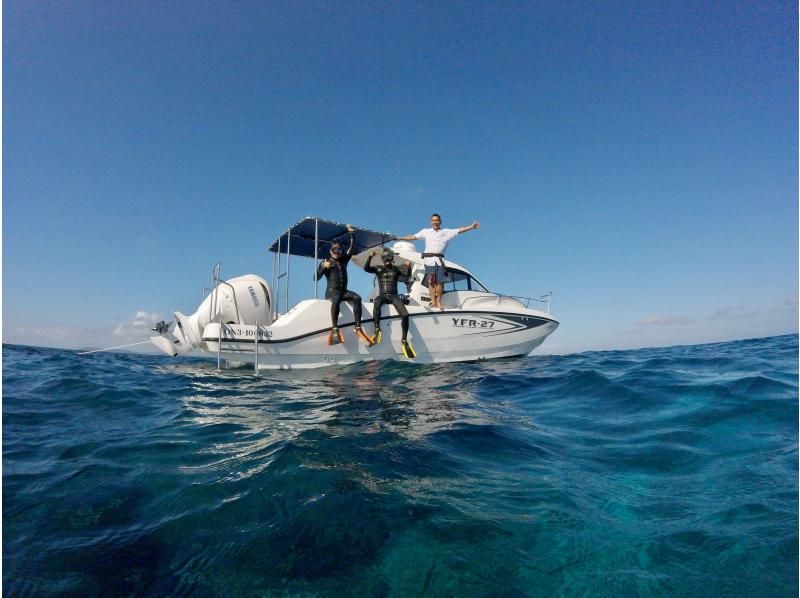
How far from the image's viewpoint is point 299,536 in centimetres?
231

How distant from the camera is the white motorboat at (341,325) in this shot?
9.30 metres

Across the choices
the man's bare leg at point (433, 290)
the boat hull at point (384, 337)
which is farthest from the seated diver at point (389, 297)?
the man's bare leg at point (433, 290)

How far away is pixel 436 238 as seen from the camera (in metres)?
10.5

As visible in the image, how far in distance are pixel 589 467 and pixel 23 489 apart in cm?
468

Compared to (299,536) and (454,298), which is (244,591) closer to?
(299,536)

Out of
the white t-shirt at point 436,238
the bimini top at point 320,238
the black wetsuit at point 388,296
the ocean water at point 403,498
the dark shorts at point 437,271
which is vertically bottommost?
the ocean water at point 403,498

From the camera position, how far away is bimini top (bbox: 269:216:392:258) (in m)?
11.0

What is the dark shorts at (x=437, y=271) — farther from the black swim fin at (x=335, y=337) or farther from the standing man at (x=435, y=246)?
the black swim fin at (x=335, y=337)

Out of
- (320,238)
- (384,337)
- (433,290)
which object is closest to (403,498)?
(384,337)

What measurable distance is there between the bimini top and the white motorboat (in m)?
0.03

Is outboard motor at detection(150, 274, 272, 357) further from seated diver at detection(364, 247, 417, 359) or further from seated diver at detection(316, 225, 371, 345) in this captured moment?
seated diver at detection(364, 247, 417, 359)

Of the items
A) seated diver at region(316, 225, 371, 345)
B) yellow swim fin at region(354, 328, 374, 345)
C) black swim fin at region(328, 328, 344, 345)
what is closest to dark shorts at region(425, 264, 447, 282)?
seated diver at region(316, 225, 371, 345)

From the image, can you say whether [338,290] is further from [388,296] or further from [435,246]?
[435,246]

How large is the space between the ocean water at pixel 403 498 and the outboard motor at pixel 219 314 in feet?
13.8
